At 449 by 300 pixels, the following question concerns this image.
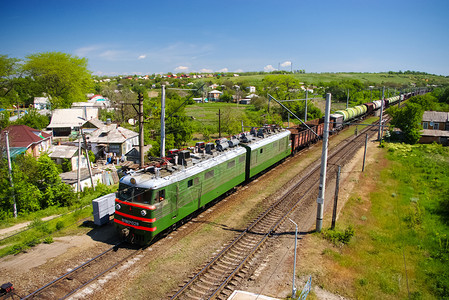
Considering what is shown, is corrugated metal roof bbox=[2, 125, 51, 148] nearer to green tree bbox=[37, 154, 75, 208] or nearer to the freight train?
green tree bbox=[37, 154, 75, 208]

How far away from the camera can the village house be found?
142ft

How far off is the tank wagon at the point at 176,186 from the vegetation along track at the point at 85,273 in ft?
2.49

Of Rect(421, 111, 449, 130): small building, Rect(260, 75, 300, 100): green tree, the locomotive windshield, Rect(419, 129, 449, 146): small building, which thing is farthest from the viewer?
Rect(260, 75, 300, 100): green tree

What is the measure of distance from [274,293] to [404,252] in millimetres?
8079

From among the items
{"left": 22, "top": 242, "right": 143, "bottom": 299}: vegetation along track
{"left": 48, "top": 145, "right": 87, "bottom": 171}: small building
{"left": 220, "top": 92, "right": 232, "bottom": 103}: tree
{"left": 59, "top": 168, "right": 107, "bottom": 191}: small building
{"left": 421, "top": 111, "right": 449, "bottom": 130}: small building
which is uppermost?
{"left": 220, "top": 92, "right": 232, "bottom": 103}: tree

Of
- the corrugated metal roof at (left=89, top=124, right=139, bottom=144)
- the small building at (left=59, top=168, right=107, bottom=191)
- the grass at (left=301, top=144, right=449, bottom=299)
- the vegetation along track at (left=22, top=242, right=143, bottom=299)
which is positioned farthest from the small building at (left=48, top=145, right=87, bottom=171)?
the grass at (left=301, top=144, right=449, bottom=299)

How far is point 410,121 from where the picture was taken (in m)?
43.3

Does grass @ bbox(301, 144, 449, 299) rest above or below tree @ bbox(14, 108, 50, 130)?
below

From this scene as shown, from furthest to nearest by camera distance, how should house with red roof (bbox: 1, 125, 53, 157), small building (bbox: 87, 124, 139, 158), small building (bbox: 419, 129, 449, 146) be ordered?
small building (bbox: 87, 124, 139, 158)
small building (bbox: 419, 129, 449, 146)
house with red roof (bbox: 1, 125, 53, 157)

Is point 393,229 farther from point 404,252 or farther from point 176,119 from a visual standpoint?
point 176,119

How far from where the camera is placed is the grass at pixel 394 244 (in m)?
12.5

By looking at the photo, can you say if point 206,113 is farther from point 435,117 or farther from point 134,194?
point 134,194

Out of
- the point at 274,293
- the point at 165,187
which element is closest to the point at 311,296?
the point at 274,293

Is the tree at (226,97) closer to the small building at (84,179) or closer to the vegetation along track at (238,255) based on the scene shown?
the small building at (84,179)
